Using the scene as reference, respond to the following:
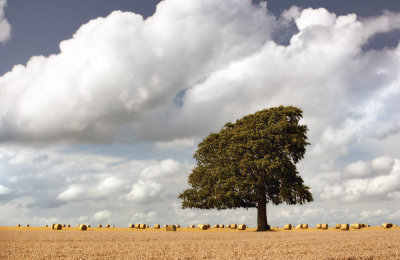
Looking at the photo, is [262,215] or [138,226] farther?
[138,226]

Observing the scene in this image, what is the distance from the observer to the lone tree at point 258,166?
3509 centimetres

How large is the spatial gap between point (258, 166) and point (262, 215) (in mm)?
5975

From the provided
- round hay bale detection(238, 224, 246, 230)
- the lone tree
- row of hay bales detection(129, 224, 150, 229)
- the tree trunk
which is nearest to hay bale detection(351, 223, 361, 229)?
the lone tree

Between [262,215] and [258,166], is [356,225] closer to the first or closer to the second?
[262,215]

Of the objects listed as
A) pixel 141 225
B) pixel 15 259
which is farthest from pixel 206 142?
pixel 15 259

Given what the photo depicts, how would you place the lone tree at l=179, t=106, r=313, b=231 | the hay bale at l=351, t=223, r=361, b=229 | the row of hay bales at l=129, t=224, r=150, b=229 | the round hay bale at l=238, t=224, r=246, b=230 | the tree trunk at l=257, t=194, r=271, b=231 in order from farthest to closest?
the row of hay bales at l=129, t=224, r=150, b=229, the hay bale at l=351, t=223, r=361, b=229, the round hay bale at l=238, t=224, r=246, b=230, the tree trunk at l=257, t=194, r=271, b=231, the lone tree at l=179, t=106, r=313, b=231

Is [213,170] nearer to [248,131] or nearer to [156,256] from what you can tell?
[248,131]

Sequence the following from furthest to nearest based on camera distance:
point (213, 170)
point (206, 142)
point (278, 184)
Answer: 1. point (206, 142)
2. point (213, 170)
3. point (278, 184)

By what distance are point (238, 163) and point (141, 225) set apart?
16.2m

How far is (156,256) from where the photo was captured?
12.2 m

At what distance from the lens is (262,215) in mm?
37125

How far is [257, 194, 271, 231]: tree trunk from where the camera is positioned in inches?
1453

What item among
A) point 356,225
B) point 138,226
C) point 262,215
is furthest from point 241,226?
point 356,225

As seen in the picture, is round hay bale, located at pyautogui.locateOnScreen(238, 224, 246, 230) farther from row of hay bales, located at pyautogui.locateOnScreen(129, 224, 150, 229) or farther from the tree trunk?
row of hay bales, located at pyautogui.locateOnScreen(129, 224, 150, 229)
